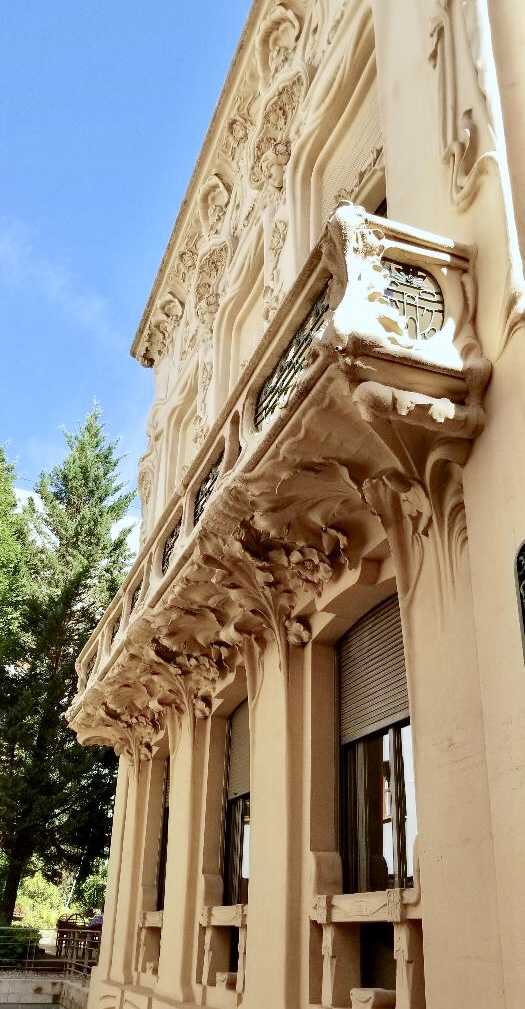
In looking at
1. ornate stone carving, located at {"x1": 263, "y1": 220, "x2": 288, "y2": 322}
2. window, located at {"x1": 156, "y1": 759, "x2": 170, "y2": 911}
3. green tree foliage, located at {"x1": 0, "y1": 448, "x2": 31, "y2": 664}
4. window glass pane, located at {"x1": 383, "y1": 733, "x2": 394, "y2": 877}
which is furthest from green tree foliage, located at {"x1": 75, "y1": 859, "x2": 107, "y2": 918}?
window glass pane, located at {"x1": 383, "y1": 733, "x2": 394, "y2": 877}

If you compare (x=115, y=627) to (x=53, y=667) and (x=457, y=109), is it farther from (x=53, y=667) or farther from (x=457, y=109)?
(x=53, y=667)

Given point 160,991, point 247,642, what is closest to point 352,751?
point 247,642

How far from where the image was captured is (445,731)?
5.25 metres

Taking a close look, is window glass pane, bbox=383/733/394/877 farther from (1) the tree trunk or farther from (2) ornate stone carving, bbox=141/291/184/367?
(1) the tree trunk

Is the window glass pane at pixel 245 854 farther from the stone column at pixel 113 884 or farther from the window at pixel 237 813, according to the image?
the stone column at pixel 113 884

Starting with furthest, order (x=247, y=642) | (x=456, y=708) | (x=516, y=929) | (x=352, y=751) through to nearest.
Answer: (x=247, y=642) < (x=352, y=751) < (x=456, y=708) < (x=516, y=929)

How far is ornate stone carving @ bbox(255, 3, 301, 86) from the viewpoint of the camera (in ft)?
38.0

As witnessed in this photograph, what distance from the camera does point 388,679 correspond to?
6.97 meters

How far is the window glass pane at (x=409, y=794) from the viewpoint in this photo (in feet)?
20.5

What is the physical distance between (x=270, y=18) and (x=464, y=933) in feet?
37.3

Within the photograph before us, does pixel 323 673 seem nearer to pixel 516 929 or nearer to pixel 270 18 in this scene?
pixel 516 929

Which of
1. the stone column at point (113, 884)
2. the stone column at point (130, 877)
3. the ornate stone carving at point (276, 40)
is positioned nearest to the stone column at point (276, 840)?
the stone column at point (130, 877)

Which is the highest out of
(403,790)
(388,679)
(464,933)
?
(388,679)

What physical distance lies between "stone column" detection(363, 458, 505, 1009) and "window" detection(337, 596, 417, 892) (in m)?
1.07
